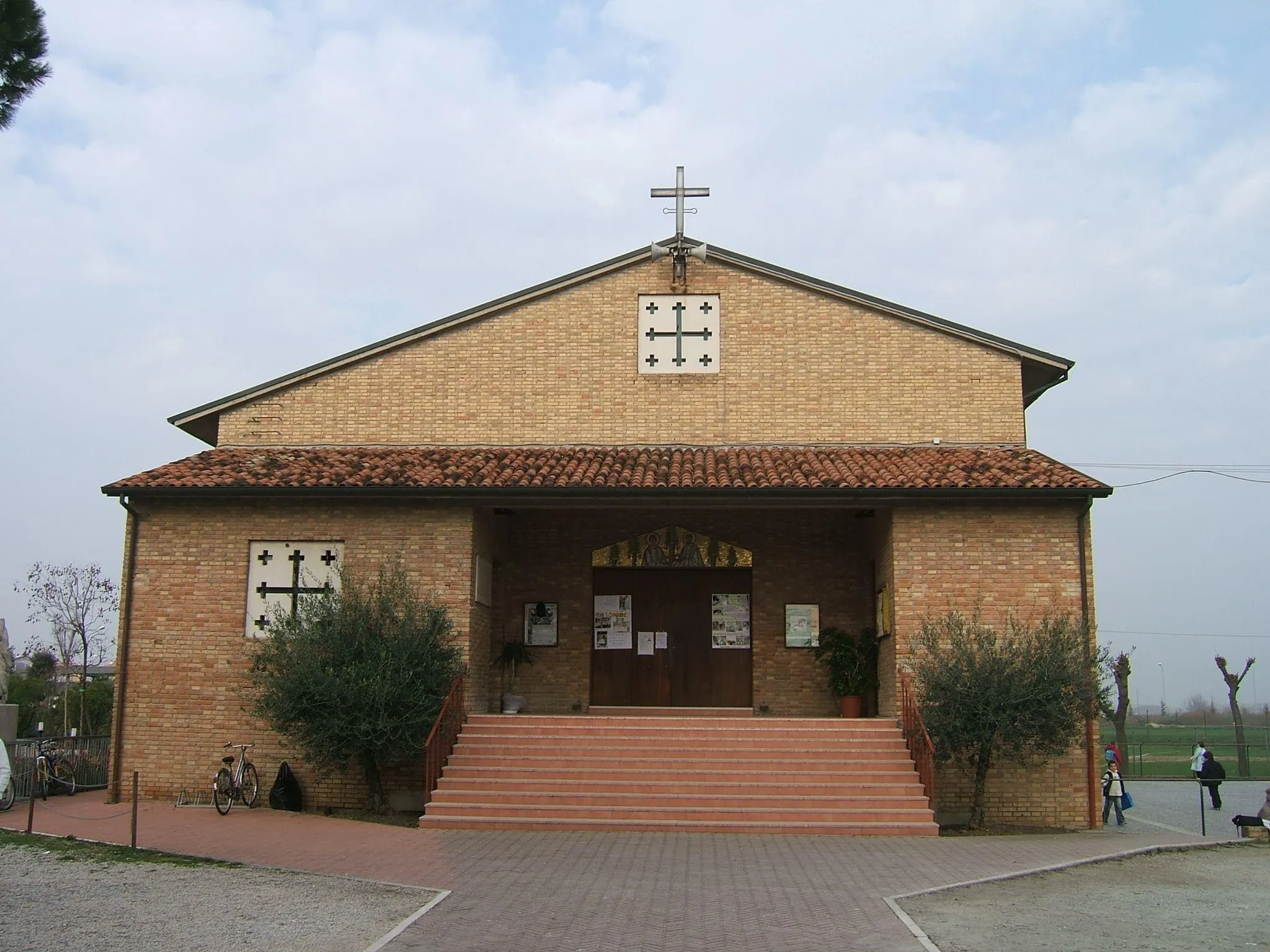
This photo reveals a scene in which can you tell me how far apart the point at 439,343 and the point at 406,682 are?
616 cm

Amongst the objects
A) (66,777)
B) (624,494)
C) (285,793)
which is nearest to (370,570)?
(285,793)

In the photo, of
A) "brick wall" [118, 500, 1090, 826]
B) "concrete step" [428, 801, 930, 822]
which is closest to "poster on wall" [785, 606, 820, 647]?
"brick wall" [118, 500, 1090, 826]

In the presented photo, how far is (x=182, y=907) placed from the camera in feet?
30.7

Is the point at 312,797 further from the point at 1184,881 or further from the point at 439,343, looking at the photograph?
the point at 1184,881

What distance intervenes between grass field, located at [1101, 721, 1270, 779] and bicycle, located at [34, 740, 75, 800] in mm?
21080

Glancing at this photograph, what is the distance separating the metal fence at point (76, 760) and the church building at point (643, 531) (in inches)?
57.5

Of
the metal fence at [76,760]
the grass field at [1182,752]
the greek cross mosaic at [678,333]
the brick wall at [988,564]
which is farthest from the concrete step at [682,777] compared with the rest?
the grass field at [1182,752]

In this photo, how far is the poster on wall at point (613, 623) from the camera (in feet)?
63.3

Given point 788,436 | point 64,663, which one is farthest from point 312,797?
point 64,663

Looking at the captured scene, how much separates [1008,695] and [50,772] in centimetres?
1338

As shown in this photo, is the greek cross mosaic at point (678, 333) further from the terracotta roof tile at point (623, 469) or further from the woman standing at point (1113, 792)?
the woman standing at point (1113, 792)

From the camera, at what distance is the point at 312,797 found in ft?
52.8

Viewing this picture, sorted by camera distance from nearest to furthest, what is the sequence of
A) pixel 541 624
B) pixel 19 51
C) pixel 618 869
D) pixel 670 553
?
pixel 19 51, pixel 618 869, pixel 541 624, pixel 670 553

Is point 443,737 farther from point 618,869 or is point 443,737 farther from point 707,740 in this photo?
point 618,869
